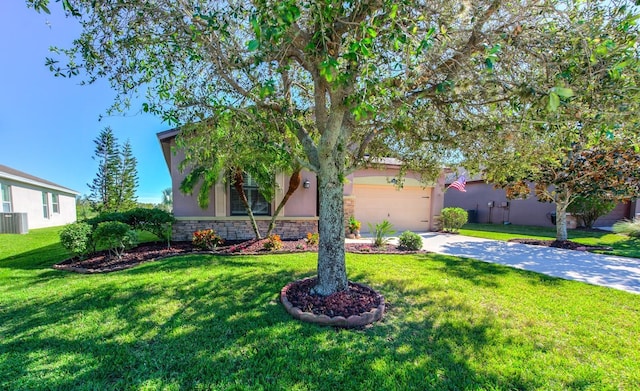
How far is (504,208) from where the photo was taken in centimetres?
1967

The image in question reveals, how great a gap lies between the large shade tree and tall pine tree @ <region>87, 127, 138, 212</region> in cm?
2079

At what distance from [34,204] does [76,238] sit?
1631 centimetres

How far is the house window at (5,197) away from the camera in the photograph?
1463 centimetres

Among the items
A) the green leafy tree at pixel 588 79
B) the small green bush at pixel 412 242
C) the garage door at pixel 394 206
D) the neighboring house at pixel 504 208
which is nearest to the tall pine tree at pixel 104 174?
the garage door at pixel 394 206

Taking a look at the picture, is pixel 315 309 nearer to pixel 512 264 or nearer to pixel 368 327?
pixel 368 327

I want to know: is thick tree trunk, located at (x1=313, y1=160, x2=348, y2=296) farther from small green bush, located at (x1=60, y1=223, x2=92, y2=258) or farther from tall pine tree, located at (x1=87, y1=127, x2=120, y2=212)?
tall pine tree, located at (x1=87, y1=127, x2=120, y2=212)

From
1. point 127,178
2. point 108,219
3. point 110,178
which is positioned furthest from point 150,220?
point 127,178

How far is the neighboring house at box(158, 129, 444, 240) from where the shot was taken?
31.3ft

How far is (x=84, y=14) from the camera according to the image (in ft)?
13.6

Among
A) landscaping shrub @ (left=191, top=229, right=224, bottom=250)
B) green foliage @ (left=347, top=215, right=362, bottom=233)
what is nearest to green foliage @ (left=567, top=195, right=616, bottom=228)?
green foliage @ (left=347, top=215, right=362, bottom=233)

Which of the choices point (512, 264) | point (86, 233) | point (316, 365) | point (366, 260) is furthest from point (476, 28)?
point (86, 233)

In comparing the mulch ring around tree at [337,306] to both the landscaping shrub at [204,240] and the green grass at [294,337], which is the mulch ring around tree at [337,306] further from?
the landscaping shrub at [204,240]

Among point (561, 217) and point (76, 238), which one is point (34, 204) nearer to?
point (76, 238)

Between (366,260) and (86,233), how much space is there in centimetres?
740
